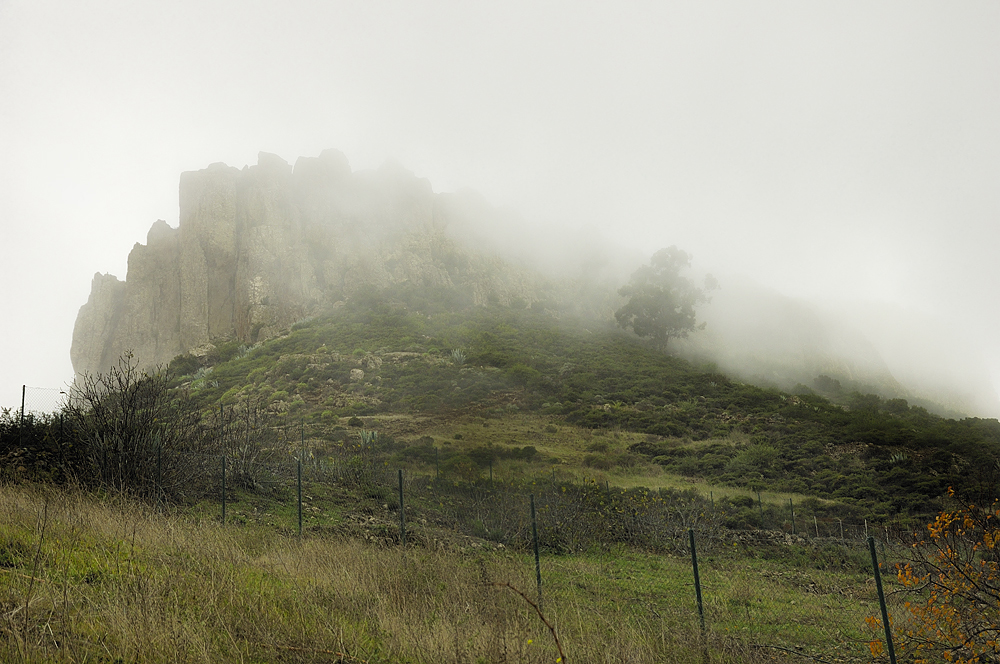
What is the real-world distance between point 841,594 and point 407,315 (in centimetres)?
4562

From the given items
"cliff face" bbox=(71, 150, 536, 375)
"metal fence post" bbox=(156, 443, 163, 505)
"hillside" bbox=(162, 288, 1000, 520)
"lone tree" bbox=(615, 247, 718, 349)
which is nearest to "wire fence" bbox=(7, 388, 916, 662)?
"metal fence post" bbox=(156, 443, 163, 505)

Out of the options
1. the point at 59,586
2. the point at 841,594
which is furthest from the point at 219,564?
the point at 841,594

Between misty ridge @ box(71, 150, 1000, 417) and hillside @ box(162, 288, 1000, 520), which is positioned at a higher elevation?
misty ridge @ box(71, 150, 1000, 417)

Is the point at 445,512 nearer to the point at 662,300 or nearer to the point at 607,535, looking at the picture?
the point at 607,535

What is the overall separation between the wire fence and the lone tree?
38.3m

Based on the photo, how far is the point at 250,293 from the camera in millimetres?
57969

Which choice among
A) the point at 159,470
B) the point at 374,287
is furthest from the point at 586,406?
the point at 374,287

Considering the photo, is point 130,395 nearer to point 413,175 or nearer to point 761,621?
point 761,621

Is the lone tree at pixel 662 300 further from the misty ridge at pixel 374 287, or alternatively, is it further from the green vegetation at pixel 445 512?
the green vegetation at pixel 445 512

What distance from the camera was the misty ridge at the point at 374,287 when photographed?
193 ft

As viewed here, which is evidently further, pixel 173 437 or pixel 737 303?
pixel 737 303

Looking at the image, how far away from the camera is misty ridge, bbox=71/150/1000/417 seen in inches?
2319

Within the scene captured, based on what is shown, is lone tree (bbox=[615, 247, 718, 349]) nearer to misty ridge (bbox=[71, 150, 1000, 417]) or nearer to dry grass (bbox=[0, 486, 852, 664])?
misty ridge (bbox=[71, 150, 1000, 417])

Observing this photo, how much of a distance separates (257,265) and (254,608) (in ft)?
204
